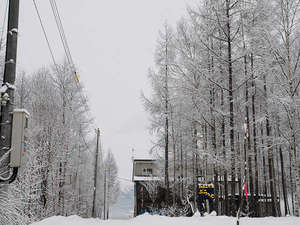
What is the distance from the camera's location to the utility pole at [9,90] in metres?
4.29

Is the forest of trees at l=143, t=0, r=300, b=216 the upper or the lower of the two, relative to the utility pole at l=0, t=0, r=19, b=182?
upper

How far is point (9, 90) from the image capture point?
4531mm

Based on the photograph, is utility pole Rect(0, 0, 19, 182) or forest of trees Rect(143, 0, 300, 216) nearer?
utility pole Rect(0, 0, 19, 182)

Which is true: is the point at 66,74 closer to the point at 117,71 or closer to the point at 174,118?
the point at 117,71

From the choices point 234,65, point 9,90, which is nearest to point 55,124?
point 234,65

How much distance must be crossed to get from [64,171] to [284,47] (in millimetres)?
14854

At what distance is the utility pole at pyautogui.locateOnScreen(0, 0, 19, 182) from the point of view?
4293 mm

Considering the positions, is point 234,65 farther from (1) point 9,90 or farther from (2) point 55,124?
(2) point 55,124

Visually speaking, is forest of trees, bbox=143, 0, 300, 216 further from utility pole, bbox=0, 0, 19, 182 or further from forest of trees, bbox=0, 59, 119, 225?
forest of trees, bbox=0, 59, 119, 225

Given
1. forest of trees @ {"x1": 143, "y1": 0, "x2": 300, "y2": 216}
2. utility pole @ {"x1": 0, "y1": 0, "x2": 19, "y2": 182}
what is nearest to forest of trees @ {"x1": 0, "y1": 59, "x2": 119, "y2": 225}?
forest of trees @ {"x1": 143, "y1": 0, "x2": 300, "y2": 216}

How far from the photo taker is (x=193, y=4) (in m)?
12.6

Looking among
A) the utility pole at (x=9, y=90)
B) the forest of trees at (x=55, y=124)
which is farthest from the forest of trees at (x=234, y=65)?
the forest of trees at (x=55, y=124)

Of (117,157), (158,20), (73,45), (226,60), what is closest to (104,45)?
(73,45)

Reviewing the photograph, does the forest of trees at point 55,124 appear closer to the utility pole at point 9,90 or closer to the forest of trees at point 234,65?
the forest of trees at point 234,65
